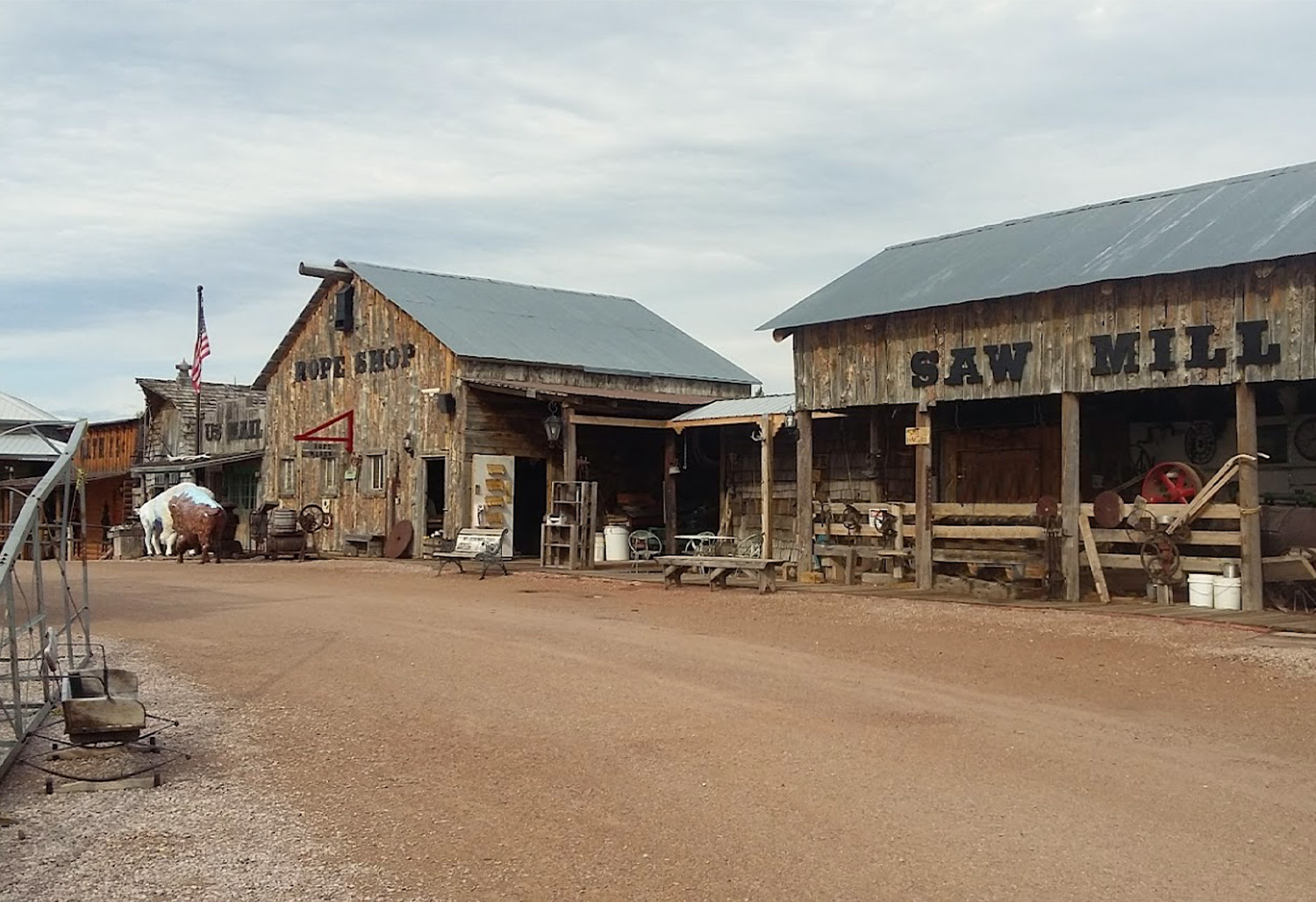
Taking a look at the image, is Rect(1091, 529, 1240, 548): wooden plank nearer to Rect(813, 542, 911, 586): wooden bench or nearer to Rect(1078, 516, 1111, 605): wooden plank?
Rect(1078, 516, 1111, 605): wooden plank

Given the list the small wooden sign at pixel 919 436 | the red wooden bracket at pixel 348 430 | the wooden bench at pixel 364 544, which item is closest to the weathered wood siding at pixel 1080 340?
the small wooden sign at pixel 919 436

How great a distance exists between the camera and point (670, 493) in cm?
2441

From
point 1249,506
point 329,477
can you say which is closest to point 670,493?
point 329,477

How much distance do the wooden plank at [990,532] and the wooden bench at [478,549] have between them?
7.43 meters

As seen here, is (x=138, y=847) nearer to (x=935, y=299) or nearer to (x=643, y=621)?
(x=643, y=621)

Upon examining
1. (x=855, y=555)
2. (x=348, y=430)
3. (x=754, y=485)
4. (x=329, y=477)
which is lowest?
(x=855, y=555)

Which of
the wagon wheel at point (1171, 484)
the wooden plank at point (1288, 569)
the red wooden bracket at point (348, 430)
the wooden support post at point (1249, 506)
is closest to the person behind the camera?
the wooden plank at point (1288, 569)

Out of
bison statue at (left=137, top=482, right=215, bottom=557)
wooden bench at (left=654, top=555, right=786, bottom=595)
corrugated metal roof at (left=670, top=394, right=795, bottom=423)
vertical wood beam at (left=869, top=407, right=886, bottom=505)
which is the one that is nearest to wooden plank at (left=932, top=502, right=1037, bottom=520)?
wooden bench at (left=654, top=555, right=786, bottom=595)

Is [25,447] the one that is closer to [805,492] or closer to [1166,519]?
[805,492]

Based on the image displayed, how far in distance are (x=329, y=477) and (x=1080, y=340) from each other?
59.9 feet

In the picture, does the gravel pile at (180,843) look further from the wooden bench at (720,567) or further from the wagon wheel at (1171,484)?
the wagon wheel at (1171,484)

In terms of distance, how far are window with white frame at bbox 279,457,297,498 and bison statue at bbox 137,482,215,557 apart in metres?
1.95

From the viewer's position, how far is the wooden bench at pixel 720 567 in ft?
56.8

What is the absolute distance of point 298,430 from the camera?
30219 millimetres
